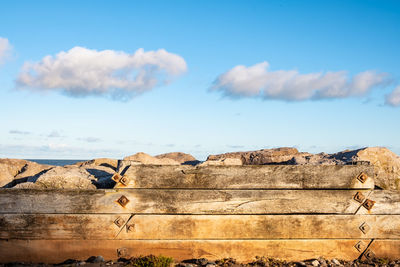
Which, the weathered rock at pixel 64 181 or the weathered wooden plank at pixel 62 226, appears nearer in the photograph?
the weathered wooden plank at pixel 62 226

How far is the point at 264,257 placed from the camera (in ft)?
16.3

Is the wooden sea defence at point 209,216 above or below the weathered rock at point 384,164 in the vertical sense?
below

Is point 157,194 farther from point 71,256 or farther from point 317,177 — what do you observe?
point 317,177

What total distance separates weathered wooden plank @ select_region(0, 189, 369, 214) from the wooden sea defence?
14 mm

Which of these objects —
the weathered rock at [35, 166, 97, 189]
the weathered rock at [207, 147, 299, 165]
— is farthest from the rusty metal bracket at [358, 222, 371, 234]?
the weathered rock at [35, 166, 97, 189]

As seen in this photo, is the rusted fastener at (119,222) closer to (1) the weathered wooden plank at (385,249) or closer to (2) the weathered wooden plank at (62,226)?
(2) the weathered wooden plank at (62,226)

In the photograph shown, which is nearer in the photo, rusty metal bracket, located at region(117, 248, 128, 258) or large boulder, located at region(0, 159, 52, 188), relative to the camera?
rusty metal bracket, located at region(117, 248, 128, 258)

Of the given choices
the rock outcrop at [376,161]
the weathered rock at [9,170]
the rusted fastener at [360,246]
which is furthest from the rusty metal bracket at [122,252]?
the weathered rock at [9,170]

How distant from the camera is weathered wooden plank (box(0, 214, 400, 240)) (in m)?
4.91

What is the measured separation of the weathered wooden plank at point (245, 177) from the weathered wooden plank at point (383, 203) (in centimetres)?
15

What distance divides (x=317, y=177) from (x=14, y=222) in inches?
169

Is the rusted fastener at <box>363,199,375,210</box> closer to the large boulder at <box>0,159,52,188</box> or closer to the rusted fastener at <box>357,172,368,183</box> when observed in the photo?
the rusted fastener at <box>357,172,368,183</box>

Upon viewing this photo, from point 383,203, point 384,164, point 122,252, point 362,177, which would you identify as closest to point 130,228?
point 122,252

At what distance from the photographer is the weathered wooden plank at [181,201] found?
4.92 m
